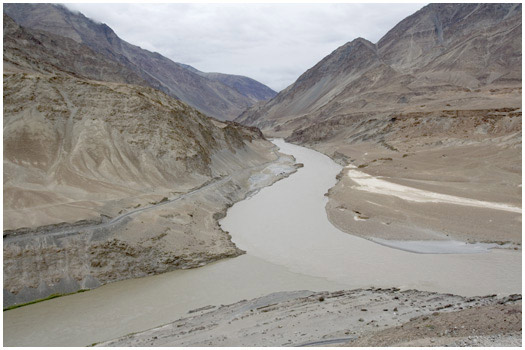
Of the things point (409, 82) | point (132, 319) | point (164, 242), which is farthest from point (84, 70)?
point (132, 319)

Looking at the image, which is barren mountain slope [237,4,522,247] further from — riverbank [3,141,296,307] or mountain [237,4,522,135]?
riverbank [3,141,296,307]

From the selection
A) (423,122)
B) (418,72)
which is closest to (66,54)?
(423,122)

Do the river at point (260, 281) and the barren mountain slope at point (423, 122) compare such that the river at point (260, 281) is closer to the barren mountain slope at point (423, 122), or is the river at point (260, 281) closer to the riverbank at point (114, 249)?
the riverbank at point (114, 249)

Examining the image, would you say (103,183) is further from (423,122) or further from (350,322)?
Result: (423,122)

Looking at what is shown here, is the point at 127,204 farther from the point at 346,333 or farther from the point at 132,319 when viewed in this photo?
the point at 346,333

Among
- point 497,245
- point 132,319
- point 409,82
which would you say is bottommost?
point 132,319

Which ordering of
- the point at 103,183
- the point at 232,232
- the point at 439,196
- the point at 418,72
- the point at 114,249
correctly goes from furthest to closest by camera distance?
1. the point at 418,72
2. the point at 439,196
3. the point at 103,183
4. the point at 232,232
5. the point at 114,249
